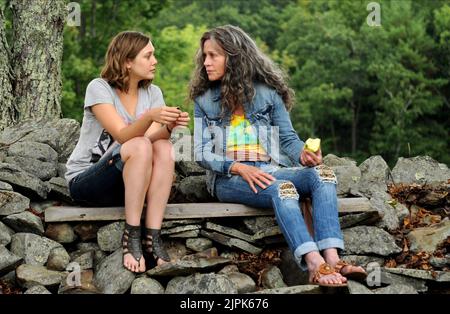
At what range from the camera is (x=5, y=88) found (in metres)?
6.97

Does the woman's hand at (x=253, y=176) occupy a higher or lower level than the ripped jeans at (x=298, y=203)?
higher

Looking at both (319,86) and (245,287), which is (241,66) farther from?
(319,86)

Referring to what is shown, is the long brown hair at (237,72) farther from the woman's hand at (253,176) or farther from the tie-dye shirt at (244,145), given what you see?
the woman's hand at (253,176)

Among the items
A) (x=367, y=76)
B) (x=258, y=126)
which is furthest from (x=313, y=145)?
(x=367, y=76)

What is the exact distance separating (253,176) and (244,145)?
0.40m

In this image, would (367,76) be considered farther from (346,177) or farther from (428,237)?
(428,237)

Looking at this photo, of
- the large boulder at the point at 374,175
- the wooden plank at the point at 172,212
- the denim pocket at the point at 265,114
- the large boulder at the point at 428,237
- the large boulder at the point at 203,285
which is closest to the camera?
the large boulder at the point at 203,285

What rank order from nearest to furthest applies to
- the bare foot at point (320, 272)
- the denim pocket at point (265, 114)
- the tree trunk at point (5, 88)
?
the bare foot at point (320, 272), the denim pocket at point (265, 114), the tree trunk at point (5, 88)

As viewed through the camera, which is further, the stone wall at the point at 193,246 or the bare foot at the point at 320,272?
the stone wall at the point at 193,246

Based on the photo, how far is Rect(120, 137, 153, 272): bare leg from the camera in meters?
4.52

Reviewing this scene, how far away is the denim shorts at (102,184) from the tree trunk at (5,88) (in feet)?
7.00

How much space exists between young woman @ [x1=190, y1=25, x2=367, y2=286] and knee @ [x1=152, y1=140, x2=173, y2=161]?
38 cm

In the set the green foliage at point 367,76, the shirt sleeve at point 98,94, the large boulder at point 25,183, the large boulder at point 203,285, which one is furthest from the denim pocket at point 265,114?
the green foliage at point 367,76

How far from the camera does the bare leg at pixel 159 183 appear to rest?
4664 mm
